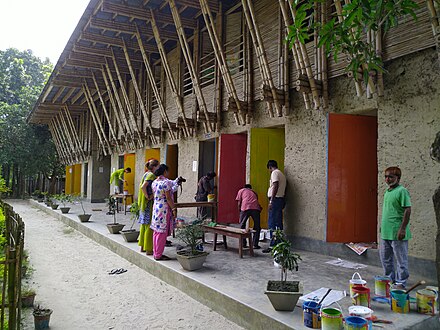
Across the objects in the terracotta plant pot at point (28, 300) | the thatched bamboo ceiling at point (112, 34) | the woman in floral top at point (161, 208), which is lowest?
the terracotta plant pot at point (28, 300)

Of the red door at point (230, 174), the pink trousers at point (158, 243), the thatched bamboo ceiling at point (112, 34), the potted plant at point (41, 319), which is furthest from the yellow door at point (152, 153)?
the potted plant at point (41, 319)

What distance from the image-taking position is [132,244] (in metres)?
7.11

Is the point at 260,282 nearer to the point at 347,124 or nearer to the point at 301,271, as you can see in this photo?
the point at 301,271

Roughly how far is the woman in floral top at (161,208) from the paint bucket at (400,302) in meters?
3.31

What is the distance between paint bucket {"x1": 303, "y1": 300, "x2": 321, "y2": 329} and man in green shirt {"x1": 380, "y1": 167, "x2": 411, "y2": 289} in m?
1.46

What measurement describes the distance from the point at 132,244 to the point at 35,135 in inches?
812

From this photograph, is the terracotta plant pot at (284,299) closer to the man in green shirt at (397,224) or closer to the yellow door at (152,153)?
the man in green shirt at (397,224)

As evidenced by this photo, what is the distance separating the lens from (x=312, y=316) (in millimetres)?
3045

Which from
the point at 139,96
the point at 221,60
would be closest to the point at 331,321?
the point at 221,60

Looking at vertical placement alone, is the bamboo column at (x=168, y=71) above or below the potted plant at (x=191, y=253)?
above

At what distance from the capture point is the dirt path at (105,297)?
154 inches

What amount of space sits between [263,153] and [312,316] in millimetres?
4936

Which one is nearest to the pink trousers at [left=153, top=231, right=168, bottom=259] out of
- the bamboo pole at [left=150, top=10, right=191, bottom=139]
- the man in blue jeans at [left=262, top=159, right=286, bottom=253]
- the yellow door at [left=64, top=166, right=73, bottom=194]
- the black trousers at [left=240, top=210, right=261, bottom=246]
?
the black trousers at [left=240, top=210, right=261, bottom=246]

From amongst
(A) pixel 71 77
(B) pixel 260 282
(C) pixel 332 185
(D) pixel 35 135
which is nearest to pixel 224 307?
(B) pixel 260 282
